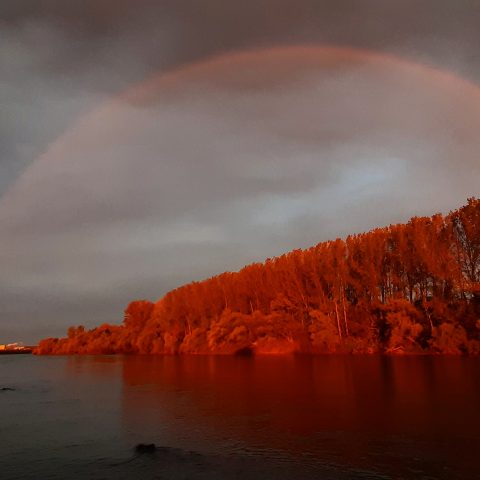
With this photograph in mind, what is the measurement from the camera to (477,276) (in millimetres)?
69188

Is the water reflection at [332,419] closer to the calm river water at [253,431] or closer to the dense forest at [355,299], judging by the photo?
the calm river water at [253,431]

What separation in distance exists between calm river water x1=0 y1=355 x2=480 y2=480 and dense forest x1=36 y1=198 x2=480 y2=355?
3504 centimetres

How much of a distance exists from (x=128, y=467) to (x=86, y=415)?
13.1m

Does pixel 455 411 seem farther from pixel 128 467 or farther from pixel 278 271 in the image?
pixel 278 271

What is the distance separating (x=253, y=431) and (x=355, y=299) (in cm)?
7096

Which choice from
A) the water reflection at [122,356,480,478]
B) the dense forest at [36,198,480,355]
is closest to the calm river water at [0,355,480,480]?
the water reflection at [122,356,480,478]

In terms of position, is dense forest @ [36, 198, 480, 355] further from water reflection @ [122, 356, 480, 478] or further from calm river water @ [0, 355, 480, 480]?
calm river water @ [0, 355, 480, 480]

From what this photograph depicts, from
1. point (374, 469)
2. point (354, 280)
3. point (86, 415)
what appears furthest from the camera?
point (354, 280)

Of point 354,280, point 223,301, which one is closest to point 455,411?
point 354,280

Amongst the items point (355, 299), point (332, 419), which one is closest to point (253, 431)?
point (332, 419)

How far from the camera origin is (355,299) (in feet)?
292

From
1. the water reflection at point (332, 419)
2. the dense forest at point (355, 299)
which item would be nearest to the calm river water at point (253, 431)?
the water reflection at point (332, 419)

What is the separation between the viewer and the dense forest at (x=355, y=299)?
70688 mm

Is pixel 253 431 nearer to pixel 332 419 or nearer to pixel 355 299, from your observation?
pixel 332 419
